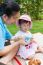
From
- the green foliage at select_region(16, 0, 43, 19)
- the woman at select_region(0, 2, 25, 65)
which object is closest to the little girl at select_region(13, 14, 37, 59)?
the woman at select_region(0, 2, 25, 65)

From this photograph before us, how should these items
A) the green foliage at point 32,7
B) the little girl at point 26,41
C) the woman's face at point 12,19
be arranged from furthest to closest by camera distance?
the green foliage at point 32,7
the little girl at point 26,41
the woman's face at point 12,19

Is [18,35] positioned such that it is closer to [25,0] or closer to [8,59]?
[8,59]

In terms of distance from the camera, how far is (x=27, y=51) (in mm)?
3799

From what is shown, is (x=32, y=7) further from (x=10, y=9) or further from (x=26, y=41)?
(x=10, y=9)

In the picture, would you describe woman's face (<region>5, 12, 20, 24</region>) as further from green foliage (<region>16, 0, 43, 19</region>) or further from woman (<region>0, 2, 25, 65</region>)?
green foliage (<region>16, 0, 43, 19</region>)

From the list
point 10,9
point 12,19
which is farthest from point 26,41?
point 10,9

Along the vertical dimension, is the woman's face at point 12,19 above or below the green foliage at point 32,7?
above

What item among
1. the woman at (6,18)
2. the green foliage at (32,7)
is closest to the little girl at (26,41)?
the woman at (6,18)

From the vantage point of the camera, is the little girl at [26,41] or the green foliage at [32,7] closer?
the little girl at [26,41]

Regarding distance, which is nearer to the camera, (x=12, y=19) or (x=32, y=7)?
(x=12, y=19)

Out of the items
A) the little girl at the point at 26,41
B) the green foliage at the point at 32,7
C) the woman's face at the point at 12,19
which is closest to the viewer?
the woman's face at the point at 12,19

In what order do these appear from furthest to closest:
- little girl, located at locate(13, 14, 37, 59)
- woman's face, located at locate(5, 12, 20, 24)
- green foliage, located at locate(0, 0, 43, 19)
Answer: green foliage, located at locate(0, 0, 43, 19)
little girl, located at locate(13, 14, 37, 59)
woman's face, located at locate(5, 12, 20, 24)

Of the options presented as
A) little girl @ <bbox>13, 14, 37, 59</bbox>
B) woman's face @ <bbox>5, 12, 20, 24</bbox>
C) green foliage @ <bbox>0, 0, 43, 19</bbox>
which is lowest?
green foliage @ <bbox>0, 0, 43, 19</bbox>

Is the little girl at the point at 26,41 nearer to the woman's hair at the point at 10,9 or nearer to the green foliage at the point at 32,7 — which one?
the woman's hair at the point at 10,9
